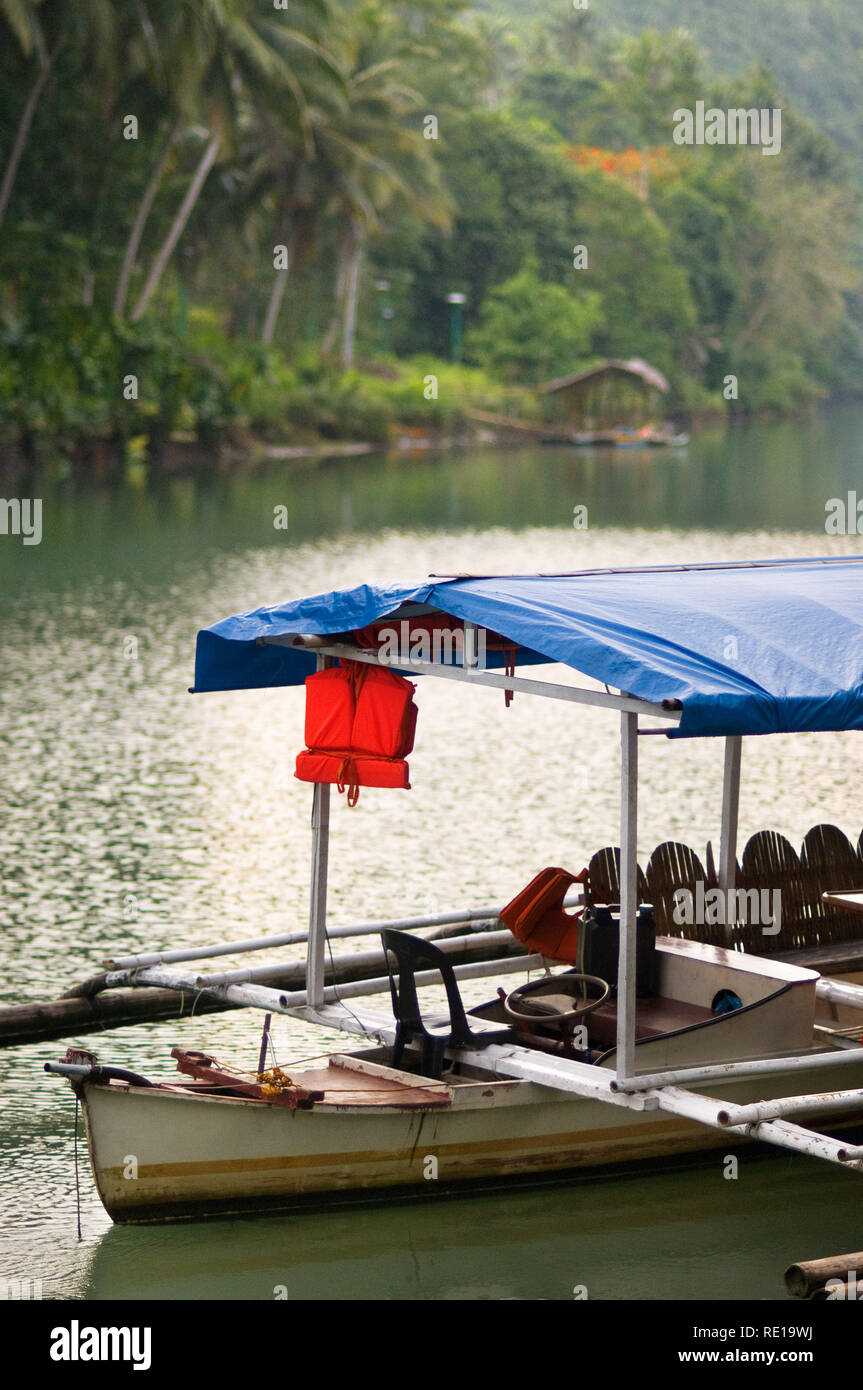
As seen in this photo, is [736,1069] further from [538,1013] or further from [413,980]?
[413,980]

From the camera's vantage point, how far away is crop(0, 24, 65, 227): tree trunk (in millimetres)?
45719

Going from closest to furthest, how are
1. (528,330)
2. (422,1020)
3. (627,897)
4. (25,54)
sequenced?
(627,897)
(422,1020)
(25,54)
(528,330)

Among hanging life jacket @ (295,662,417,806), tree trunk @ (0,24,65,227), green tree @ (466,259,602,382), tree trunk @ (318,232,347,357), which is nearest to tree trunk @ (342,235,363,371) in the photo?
tree trunk @ (318,232,347,357)

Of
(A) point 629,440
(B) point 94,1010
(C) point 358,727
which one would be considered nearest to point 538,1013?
(C) point 358,727

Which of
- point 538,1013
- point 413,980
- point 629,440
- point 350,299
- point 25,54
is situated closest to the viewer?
point 413,980

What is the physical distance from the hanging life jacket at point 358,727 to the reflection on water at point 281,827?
193 cm

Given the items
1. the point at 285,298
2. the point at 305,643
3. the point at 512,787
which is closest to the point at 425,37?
the point at 285,298

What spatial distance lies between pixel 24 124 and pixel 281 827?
35014mm

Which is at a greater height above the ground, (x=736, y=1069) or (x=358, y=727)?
(x=358, y=727)

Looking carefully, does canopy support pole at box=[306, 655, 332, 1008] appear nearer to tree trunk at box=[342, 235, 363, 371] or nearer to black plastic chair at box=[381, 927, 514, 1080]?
black plastic chair at box=[381, 927, 514, 1080]

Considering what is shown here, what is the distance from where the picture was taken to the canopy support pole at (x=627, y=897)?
7766 millimetres

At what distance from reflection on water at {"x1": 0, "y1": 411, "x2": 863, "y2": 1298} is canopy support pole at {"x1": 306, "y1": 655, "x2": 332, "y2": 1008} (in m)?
1.08

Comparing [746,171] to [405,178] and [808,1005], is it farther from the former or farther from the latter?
[808,1005]

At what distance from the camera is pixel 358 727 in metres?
8.73
